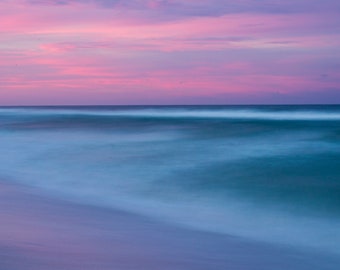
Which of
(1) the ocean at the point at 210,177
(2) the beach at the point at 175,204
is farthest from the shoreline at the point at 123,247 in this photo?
(1) the ocean at the point at 210,177

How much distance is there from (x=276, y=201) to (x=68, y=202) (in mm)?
2424

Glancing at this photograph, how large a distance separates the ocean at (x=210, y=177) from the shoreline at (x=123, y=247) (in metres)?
0.43

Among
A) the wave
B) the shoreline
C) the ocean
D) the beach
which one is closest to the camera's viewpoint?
the shoreline

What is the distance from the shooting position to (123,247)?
540 centimetres

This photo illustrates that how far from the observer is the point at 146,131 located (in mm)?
17281

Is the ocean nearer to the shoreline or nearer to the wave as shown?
the shoreline

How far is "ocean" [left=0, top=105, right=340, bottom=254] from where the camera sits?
6820 millimetres

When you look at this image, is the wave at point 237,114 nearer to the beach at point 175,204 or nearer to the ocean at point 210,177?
the ocean at point 210,177

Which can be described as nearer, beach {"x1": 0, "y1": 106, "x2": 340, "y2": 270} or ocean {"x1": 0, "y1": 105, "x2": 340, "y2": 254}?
beach {"x1": 0, "y1": 106, "x2": 340, "y2": 270}

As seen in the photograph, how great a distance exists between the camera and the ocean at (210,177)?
6.82m

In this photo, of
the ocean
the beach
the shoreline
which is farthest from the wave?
Result: the shoreline

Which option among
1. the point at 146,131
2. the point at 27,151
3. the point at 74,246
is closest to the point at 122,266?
the point at 74,246

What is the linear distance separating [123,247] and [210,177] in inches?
155

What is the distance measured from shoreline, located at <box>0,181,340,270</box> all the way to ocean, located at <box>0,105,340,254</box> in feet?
1.40
